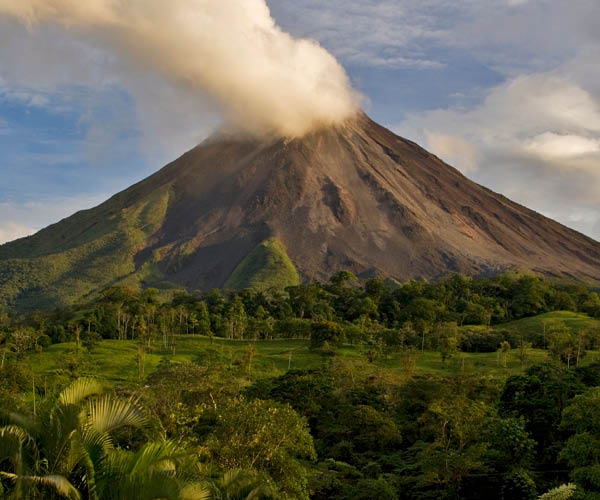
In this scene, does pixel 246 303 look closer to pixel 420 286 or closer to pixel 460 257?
pixel 420 286

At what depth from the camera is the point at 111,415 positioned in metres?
9.89

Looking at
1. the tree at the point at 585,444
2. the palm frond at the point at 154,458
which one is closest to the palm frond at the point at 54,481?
the palm frond at the point at 154,458

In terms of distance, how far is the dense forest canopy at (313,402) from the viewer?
9812 mm

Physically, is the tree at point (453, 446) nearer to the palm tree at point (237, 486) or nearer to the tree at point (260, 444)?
the tree at point (260, 444)

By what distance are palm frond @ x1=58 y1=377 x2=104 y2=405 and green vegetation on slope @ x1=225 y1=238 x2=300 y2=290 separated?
15162 cm

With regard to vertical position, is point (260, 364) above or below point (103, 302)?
below

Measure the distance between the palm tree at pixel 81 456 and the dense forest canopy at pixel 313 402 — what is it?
27 mm

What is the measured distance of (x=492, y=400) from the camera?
41.1 meters

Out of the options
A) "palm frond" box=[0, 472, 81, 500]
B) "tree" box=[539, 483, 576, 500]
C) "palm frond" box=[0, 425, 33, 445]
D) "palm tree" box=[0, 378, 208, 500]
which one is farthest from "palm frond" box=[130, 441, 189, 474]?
"tree" box=[539, 483, 576, 500]

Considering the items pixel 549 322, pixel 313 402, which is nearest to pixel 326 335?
pixel 549 322

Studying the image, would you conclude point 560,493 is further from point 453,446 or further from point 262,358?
point 262,358

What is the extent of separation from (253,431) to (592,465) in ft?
42.3

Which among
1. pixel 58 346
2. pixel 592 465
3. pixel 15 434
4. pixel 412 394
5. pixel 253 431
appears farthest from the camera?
pixel 58 346

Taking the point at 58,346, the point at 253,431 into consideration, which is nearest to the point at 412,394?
the point at 253,431
